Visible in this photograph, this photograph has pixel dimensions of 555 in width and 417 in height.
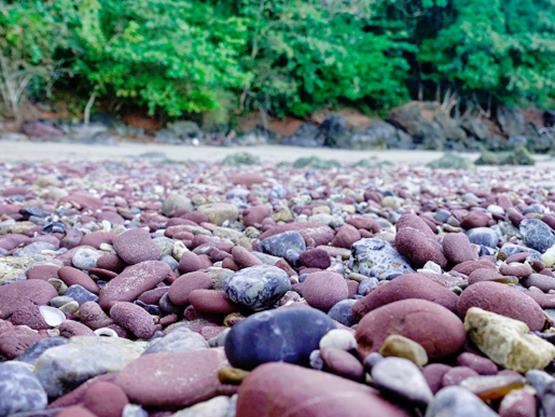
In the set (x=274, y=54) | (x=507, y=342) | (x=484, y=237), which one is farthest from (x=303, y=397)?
(x=274, y=54)

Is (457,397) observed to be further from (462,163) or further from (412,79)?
(412,79)

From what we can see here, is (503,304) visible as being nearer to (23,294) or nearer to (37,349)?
(37,349)

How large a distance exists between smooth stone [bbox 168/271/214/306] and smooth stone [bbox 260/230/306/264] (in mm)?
467

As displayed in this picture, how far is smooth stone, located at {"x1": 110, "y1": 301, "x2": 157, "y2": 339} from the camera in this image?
133cm

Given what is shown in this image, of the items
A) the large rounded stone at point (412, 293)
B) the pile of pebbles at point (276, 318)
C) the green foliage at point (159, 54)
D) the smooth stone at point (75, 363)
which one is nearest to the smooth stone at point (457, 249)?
the pile of pebbles at point (276, 318)

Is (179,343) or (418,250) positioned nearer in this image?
(179,343)

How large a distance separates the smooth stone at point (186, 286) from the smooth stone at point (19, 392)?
0.57 meters

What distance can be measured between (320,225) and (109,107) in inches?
627

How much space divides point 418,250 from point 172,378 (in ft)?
3.48

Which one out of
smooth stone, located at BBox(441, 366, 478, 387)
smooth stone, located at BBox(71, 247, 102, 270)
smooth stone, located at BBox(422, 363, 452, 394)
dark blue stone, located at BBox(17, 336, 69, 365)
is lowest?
smooth stone, located at BBox(71, 247, 102, 270)

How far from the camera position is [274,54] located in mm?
18609

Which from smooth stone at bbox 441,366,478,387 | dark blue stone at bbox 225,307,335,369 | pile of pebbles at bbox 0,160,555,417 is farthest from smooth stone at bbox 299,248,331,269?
smooth stone at bbox 441,366,478,387

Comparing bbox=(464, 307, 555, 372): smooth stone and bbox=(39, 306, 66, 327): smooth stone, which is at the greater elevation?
bbox=(464, 307, 555, 372): smooth stone

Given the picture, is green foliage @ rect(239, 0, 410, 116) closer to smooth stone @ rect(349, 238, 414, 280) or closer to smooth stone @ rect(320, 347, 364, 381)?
smooth stone @ rect(349, 238, 414, 280)
